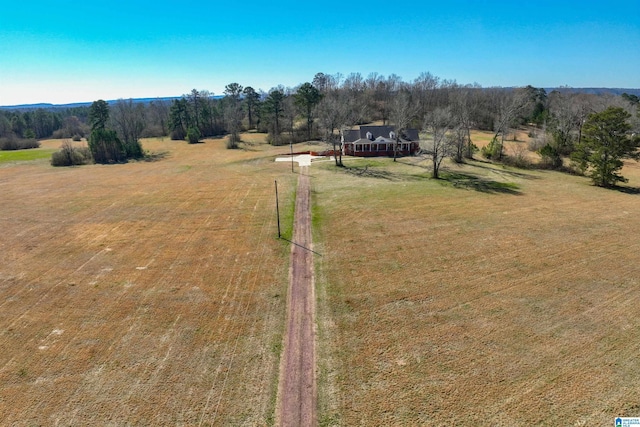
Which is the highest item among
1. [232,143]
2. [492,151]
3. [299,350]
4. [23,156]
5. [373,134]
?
[373,134]

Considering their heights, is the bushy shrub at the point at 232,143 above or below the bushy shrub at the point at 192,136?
below

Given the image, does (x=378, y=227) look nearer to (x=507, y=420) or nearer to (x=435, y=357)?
(x=435, y=357)

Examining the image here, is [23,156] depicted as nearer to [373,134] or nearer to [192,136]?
[192,136]

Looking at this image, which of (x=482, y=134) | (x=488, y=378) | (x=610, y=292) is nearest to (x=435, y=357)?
(x=488, y=378)

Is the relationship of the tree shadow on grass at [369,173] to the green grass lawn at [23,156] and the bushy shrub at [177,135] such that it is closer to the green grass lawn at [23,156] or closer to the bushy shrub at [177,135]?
the bushy shrub at [177,135]

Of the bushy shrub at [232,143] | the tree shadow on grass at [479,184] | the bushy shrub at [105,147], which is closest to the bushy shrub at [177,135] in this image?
the bushy shrub at [232,143]

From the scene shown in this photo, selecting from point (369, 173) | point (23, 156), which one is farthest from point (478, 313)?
point (23, 156)

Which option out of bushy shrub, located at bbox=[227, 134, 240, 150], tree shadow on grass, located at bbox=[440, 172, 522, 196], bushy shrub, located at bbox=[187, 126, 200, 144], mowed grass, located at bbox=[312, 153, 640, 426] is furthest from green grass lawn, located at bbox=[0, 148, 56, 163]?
tree shadow on grass, located at bbox=[440, 172, 522, 196]
